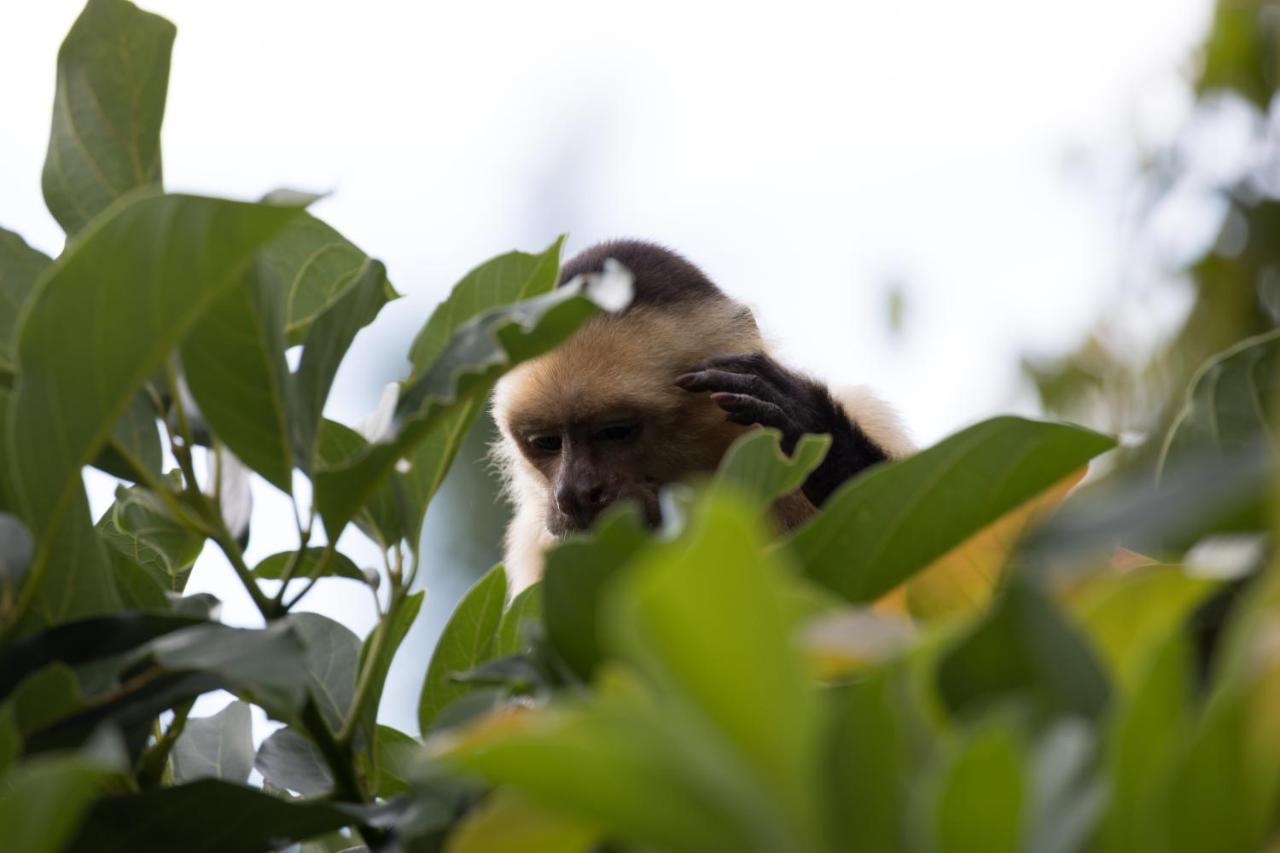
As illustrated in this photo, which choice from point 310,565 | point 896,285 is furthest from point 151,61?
point 896,285

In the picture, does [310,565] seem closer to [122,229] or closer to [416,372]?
[416,372]

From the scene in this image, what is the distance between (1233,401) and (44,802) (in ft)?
1.69

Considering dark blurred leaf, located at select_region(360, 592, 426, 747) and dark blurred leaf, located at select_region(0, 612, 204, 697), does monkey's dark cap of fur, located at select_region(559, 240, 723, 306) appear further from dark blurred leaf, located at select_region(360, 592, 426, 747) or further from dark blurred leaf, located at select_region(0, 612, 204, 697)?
dark blurred leaf, located at select_region(0, 612, 204, 697)

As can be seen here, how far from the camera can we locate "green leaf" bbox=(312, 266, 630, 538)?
55 centimetres

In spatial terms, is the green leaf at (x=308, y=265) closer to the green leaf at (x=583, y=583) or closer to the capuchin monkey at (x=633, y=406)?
the green leaf at (x=583, y=583)

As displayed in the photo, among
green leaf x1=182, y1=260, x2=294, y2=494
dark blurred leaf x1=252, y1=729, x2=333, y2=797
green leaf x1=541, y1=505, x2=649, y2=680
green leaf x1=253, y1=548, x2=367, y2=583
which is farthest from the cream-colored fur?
green leaf x1=541, y1=505, x2=649, y2=680

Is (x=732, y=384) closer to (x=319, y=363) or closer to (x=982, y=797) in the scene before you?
(x=319, y=363)

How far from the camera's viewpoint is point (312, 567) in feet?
2.73

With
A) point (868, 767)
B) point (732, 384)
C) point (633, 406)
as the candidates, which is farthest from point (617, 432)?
point (868, 767)

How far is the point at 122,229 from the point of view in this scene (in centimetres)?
51

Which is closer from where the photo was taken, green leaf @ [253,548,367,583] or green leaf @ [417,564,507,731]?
green leaf @ [253,548,367,583]

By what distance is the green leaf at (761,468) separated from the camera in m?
0.57

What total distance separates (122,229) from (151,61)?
21cm

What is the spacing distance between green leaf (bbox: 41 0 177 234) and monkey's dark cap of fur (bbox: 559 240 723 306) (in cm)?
161
